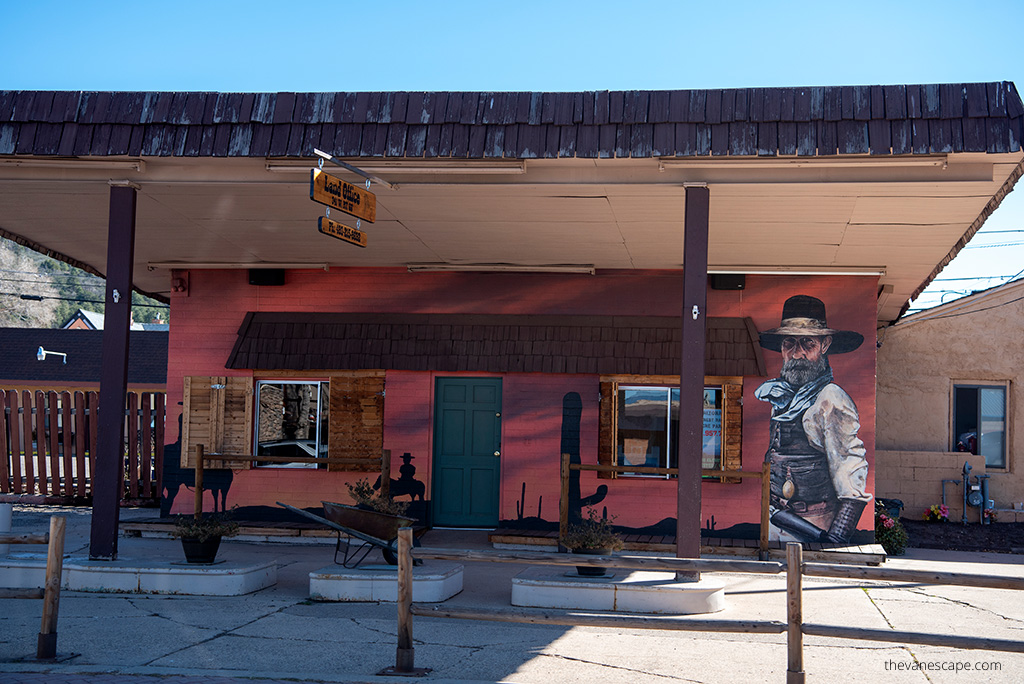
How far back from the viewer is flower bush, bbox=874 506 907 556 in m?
12.8

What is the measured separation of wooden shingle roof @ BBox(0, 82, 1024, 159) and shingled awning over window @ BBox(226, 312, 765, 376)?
4999 mm

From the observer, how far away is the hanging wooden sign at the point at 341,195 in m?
7.55

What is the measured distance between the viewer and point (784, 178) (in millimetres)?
8188

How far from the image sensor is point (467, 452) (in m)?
13.0

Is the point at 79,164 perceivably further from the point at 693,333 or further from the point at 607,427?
the point at 607,427

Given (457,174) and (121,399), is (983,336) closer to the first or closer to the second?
(457,174)

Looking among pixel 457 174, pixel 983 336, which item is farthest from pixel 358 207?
pixel 983 336

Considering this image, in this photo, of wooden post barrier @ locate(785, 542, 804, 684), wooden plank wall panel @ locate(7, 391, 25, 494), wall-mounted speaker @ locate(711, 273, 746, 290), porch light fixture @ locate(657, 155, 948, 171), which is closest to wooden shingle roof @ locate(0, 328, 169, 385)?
wooden plank wall panel @ locate(7, 391, 25, 494)

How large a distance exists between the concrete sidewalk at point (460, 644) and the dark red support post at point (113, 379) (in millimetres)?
684

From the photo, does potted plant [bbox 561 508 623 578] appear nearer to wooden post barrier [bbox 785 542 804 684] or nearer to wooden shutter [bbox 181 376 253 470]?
wooden post barrier [bbox 785 542 804 684]

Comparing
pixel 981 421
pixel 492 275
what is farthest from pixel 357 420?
pixel 981 421

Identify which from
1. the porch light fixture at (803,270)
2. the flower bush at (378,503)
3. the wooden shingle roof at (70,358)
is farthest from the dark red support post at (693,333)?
the wooden shingle roof at (70,358)

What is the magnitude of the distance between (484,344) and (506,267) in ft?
3.64

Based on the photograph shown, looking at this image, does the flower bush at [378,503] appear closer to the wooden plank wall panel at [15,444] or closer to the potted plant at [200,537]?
the potted plant at [200,537]
